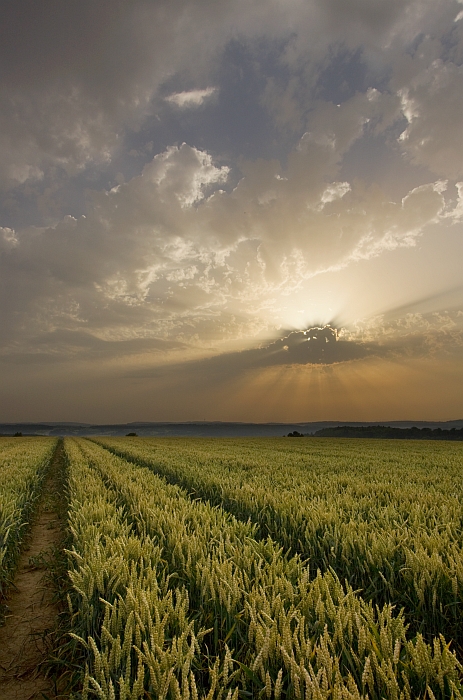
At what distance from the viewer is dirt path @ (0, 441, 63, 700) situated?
2.73m

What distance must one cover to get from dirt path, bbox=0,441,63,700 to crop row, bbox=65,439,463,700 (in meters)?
0.47

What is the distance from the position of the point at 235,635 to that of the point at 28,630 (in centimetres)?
252

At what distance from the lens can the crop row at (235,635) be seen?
5.58 feet

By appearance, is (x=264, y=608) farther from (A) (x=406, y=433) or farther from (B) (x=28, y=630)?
(A) (x=406, y=433)

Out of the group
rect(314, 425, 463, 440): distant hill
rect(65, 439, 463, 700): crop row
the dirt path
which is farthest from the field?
rect(314, 425, 463, 440): distant hill

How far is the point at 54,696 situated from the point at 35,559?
3542 mm

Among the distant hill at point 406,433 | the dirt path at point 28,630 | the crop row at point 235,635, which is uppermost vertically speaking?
the crop row at point 235,635

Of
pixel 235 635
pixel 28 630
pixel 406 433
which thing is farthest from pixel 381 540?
pixel 406 433

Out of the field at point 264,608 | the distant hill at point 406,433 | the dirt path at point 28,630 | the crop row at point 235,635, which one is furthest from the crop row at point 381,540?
the distant hill at point 406,433

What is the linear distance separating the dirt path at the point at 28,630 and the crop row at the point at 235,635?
47cm

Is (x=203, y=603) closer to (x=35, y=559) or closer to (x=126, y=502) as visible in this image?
(x=35, y=559)

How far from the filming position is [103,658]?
1943 millimetres

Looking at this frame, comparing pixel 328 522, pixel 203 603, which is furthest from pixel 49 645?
pixel 328 522

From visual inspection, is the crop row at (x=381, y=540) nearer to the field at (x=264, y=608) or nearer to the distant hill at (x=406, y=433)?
the field at (x=264, y=608)
